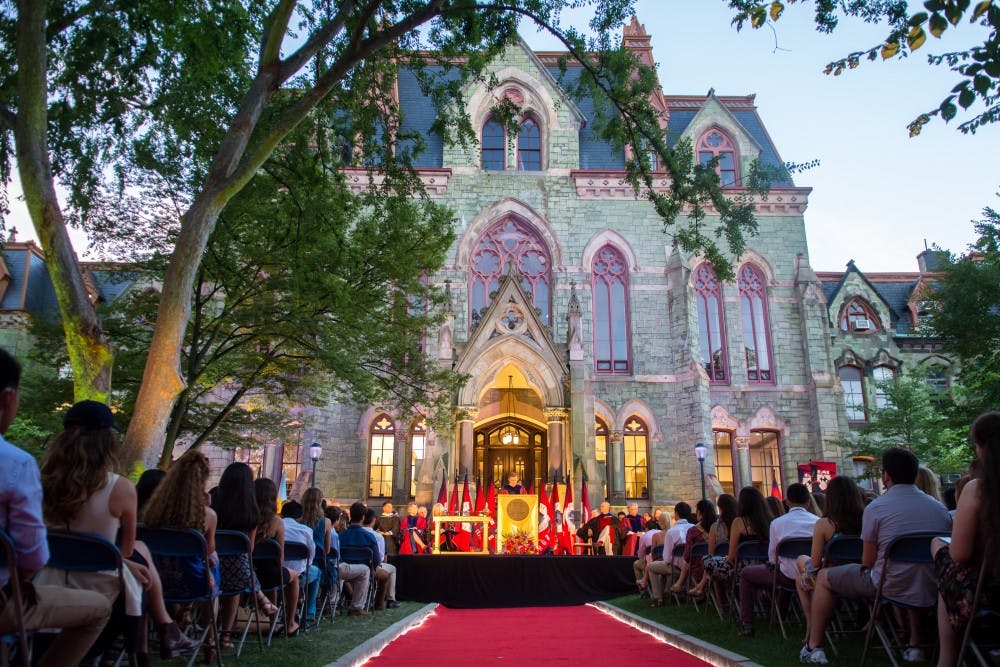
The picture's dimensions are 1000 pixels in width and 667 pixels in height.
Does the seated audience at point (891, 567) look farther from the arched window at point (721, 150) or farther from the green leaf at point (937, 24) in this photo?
the arched window at point (721, 150)

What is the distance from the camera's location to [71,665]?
3.06 m

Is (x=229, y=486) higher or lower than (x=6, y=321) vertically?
lower

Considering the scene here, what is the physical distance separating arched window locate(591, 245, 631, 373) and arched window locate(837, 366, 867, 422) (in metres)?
8.63

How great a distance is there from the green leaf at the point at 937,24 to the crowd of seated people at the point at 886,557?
3.44 metres

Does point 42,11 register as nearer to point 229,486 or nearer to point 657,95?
point 229,486

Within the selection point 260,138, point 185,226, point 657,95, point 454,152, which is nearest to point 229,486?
point 185,226

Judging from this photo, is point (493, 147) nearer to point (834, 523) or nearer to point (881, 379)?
point (881, 379)

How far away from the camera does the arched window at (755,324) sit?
23734 mm

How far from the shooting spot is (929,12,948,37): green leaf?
543 centimetres

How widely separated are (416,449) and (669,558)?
13100mm

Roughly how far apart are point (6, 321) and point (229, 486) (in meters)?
26.0

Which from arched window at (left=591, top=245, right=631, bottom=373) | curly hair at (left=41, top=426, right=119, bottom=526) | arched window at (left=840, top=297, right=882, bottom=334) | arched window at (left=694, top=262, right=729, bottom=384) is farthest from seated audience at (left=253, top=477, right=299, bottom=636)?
arched window at (left=840, top=297, right=882, bottom=334)

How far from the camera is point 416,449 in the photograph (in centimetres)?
2209

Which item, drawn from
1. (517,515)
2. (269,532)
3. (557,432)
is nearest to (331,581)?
(269,532)
